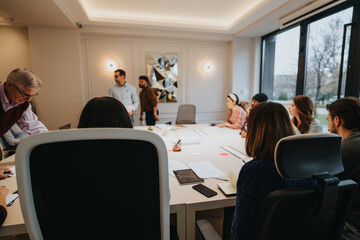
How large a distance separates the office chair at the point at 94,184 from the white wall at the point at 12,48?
485 cm

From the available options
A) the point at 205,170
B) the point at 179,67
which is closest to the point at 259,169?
the point at 205,170

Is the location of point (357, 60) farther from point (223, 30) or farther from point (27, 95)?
point (27, 95)

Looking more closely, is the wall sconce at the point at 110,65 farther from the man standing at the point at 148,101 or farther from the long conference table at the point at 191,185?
the long conference table at the point at 191,185

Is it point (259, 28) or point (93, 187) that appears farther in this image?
point (259, 28)

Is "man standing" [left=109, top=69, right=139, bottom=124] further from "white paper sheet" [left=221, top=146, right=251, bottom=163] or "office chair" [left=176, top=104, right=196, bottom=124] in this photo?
"white paper sheet" [left=221, top=146, right=251, bottom=163]

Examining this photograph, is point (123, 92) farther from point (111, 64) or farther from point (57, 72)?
point (57, 72)

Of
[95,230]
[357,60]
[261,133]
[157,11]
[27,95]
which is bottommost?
[95,230]

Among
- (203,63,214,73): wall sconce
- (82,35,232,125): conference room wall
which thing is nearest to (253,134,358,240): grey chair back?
(82,35,232,125): conference room wall

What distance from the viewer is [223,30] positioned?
4.61 metres

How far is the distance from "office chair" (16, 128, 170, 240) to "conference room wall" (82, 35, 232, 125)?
13.9ft

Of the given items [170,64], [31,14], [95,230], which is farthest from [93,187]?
[170,64]

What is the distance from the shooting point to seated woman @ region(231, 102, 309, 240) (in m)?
0.79

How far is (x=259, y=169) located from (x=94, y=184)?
2.04 ft

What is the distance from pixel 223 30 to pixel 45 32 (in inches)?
148
